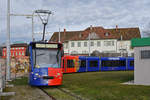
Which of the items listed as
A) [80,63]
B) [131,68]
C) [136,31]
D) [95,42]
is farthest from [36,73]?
[136,31]

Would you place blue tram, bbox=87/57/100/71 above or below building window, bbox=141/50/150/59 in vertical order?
below

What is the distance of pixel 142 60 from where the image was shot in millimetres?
16484

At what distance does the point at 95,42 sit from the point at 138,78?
43.6 m

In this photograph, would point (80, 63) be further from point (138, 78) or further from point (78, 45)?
point (78, 45)

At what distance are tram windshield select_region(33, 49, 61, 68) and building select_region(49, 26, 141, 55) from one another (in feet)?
145

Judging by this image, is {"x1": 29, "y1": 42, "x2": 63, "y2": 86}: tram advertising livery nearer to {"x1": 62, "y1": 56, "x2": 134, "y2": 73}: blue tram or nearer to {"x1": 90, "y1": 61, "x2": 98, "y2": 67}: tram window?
{"x1": 62, "y1": 56, "x2": 134, "y2": 73}: blue tram

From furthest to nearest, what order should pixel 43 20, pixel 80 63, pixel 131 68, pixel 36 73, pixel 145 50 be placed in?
pixel 131 68 < pixel 80 63 < pixel 43 20 < pixel 145 50 < pixel 36 73

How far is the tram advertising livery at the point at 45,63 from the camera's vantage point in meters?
13.1

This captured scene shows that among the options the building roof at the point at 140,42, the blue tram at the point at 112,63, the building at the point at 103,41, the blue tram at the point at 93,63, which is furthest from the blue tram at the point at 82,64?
the building at the point at 103,41

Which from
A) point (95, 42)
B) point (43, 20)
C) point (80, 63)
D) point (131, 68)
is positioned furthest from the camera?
point (95, 42)

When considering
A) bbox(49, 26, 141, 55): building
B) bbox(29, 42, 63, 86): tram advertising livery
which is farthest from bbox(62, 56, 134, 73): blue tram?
bbox(49, 26, 141, 55): building

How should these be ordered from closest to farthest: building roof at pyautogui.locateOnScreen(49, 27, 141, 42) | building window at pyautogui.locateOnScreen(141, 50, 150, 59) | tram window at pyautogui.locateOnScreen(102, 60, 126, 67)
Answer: building window at pyautogui.locateOnScreen(141, 50, 150, 59)
tram window at pyautogui.locateOnScreen(102, 60, 126, 67)
building roof at pyautogui.locateOnScreen(49, 27, 141, 42)

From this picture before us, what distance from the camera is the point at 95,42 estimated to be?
60.0 m

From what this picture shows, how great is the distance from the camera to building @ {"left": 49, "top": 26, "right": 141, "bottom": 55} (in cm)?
5838
